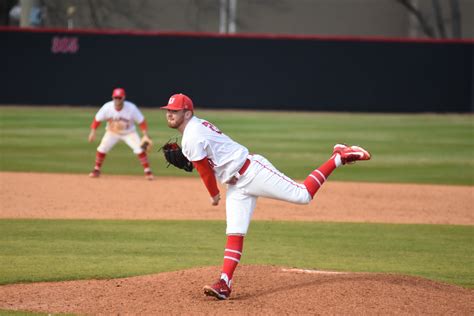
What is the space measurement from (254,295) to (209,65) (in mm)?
25148

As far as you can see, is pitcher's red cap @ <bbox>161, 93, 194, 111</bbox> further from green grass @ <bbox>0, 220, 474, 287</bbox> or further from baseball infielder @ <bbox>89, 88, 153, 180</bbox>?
baseball infielder @ <bbox>89, 88, 153, 180</bbox>

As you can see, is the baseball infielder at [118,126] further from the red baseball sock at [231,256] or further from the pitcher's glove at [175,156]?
the red baseball sock at [231,256]

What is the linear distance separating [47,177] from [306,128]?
1228 centimetres

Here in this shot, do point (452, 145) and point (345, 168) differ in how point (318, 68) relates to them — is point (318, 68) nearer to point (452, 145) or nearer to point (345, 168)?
point (452, 145)

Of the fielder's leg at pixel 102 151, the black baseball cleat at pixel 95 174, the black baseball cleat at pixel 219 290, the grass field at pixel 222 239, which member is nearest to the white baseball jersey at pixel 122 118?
the fielder's leg at pixel 102 151

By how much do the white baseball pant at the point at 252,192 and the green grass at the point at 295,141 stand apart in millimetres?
10498

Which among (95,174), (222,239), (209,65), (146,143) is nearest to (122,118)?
(146,143)

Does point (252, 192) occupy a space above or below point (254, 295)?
above

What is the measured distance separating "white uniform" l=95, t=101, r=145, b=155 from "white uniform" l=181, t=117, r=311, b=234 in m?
9.35

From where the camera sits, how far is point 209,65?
32.8m

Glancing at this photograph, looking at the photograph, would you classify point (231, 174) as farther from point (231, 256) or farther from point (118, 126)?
point (118, 126)

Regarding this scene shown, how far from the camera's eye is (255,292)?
319 inches

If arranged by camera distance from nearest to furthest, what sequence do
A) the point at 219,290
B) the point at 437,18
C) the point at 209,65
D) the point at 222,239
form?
the point at 219,290 < the point at 222,239 < the point at 209,65 < the point at 437,18

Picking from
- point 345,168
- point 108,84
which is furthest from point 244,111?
point 345,168
